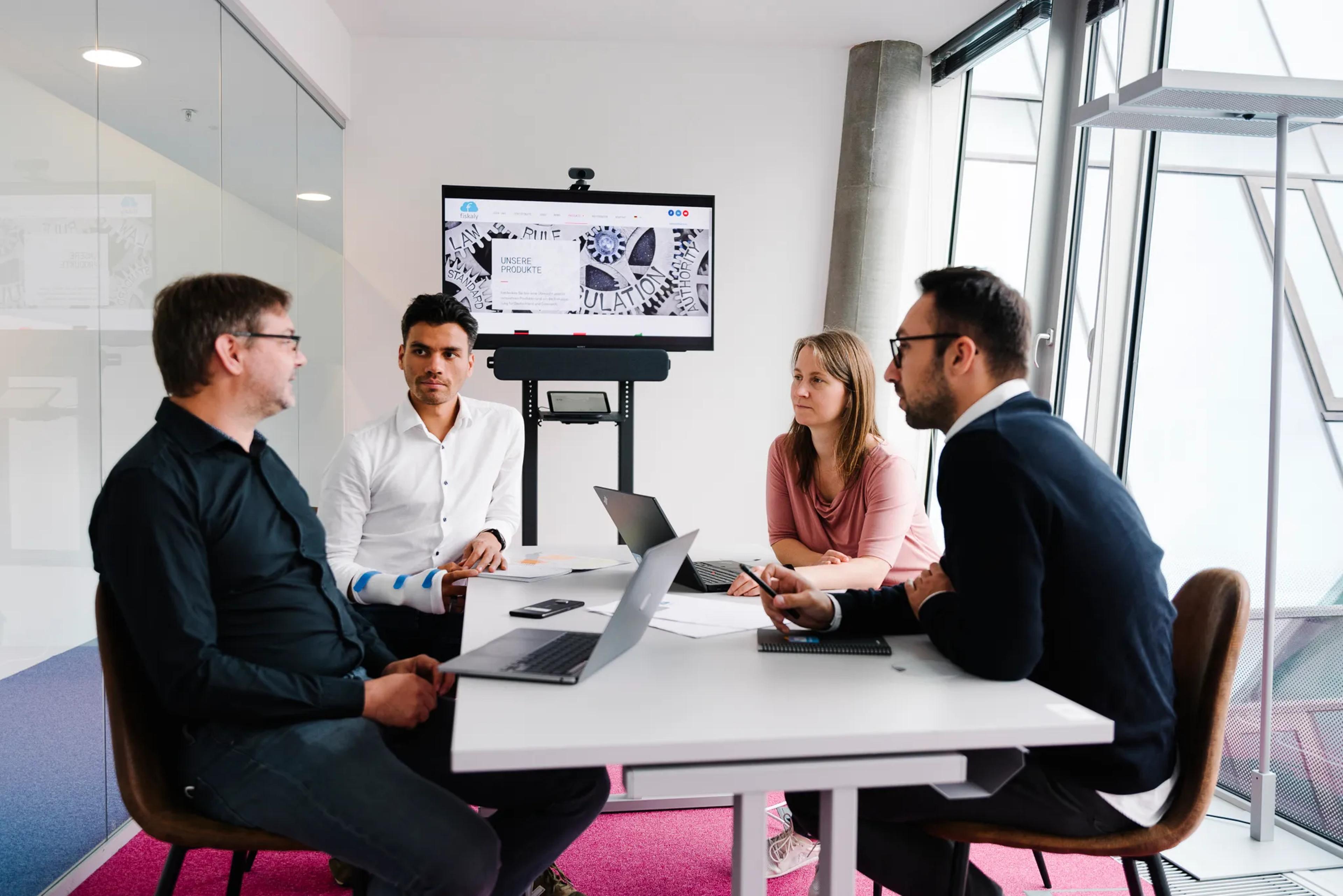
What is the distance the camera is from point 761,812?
4.41ft

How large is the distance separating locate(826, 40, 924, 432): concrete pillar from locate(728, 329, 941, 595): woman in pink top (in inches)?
89.6

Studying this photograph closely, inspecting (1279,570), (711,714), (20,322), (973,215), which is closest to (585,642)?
(711,714)

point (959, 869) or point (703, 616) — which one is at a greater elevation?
point (703, 616)

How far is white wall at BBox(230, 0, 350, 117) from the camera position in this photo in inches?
148

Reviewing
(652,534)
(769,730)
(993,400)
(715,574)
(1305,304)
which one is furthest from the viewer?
(1305,304)

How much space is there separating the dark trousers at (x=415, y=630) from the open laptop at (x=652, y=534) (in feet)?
1.77

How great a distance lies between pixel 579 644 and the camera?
64.0 inches

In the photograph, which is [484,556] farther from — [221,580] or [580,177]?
[580,177]

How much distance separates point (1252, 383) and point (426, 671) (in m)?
2.97

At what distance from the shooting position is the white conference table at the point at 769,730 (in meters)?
1.20

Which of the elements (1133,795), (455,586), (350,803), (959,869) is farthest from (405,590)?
(1133,795)

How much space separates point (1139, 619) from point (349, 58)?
4781 millimetres

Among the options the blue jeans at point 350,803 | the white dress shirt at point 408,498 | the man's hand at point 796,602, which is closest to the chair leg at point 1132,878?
the man's hand at point 796,602

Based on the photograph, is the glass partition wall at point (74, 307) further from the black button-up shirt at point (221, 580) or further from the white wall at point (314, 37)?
the black button-up shirt at point (221, 580)
